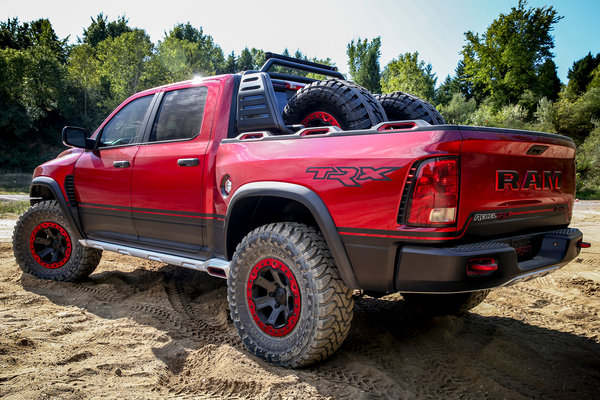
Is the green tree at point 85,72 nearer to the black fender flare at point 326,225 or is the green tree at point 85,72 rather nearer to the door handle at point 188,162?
the door handle at point 188,162

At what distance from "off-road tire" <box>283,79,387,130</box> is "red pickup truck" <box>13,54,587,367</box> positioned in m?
0.01

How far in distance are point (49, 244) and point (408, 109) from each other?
4.04 m

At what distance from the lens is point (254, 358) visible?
2.68 meters

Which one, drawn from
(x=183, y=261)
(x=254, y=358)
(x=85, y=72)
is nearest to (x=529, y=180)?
(x=254, y=358)

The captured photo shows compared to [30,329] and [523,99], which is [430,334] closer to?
[30,329]

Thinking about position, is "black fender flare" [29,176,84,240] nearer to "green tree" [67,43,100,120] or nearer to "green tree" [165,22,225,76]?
"green tree" [67,43,100,120]

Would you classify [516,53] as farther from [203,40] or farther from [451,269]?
[203,40]

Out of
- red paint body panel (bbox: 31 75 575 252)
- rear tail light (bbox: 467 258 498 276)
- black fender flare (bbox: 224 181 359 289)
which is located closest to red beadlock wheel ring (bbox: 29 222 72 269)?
red paint body panel (bbox: 31 75 575 252)

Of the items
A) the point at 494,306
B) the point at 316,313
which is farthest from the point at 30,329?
the point at 494,306

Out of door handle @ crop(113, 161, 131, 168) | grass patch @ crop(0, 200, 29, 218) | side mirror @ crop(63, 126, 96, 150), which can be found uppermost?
side mirror @ crop(63, 126, 96, 150)

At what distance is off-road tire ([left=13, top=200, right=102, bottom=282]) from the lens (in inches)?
168

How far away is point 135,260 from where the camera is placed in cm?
555

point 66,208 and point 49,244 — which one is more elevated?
point 66,208

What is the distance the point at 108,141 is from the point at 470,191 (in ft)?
11.4
